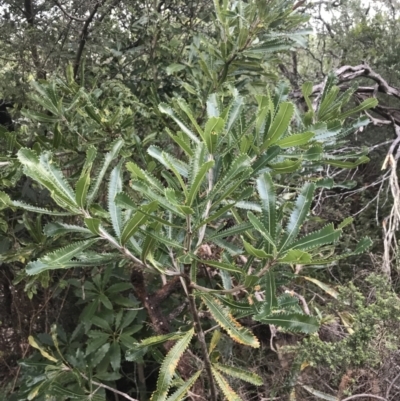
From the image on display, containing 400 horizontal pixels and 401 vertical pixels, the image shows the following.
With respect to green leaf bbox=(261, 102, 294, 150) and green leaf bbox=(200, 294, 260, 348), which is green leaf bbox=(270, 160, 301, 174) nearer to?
green leaf bbox=(261, 102, 294, 150)

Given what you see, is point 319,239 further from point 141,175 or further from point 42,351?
point 42,351

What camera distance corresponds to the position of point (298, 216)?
86cm

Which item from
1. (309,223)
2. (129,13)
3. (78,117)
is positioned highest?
(129,13)

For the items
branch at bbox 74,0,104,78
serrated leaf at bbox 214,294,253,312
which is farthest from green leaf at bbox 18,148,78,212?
branch at bbox 74,0,104,78

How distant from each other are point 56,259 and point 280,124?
58cm

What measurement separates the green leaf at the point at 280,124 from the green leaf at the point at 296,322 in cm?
42

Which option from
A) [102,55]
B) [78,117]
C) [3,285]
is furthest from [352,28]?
[3,285]

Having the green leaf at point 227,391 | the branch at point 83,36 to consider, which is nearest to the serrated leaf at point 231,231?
the green leaf at point 227,391

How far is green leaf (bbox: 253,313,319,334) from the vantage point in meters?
0.99

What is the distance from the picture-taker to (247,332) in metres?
1.06

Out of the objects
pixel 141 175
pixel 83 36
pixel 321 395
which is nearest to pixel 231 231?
pixel 141 175

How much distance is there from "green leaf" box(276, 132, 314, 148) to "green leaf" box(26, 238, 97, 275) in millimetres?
495

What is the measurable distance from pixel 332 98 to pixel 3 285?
5.65ft

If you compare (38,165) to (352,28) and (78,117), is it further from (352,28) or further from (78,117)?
(352,28)
